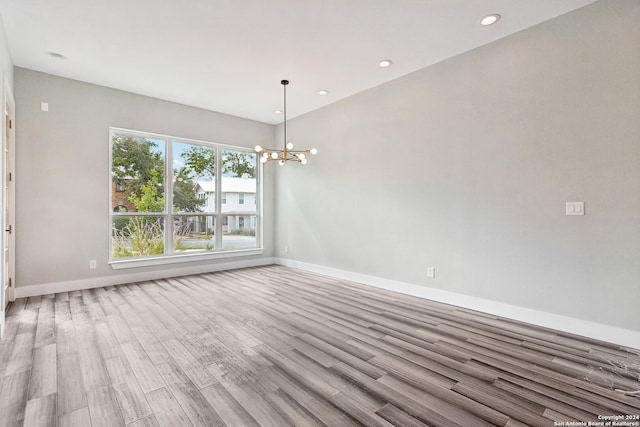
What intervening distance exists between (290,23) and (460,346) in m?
3.58

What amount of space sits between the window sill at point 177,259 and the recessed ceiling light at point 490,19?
17.8 ft

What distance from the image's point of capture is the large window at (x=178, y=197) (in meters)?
5.00

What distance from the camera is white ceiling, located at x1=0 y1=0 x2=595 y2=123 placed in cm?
285

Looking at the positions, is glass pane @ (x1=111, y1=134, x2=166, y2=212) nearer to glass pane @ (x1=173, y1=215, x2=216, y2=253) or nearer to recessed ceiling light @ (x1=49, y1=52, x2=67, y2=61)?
glass pane @ (x1=173, y1=215, x2=216, y2=253)

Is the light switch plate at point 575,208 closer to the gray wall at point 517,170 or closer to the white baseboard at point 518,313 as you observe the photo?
→ the gray wall at point 517,170

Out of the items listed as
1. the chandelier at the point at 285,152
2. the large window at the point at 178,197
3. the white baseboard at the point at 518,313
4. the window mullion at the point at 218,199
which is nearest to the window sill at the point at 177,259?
the large window at the point at 178,197

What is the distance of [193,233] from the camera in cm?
576

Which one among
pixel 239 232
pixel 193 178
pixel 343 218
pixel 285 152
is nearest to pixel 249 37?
pixel 285 152

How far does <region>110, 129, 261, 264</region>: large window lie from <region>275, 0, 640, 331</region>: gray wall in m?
2.62

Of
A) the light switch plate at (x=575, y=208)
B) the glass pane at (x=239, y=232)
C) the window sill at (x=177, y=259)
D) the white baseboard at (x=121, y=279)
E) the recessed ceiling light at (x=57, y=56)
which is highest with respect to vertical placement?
the recessed ceiling light at (x=57, y=56)

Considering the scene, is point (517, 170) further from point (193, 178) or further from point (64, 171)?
point (64, 171)

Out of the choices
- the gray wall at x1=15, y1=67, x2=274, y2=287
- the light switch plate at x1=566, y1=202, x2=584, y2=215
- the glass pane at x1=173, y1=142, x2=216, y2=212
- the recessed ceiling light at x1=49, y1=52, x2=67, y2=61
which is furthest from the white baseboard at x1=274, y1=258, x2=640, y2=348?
the recessed ceiling light at x1=49, y1=52, x2=67, y2=61

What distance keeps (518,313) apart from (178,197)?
18.2ft

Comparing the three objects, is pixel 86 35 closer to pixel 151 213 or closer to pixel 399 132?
pixel 151 213
